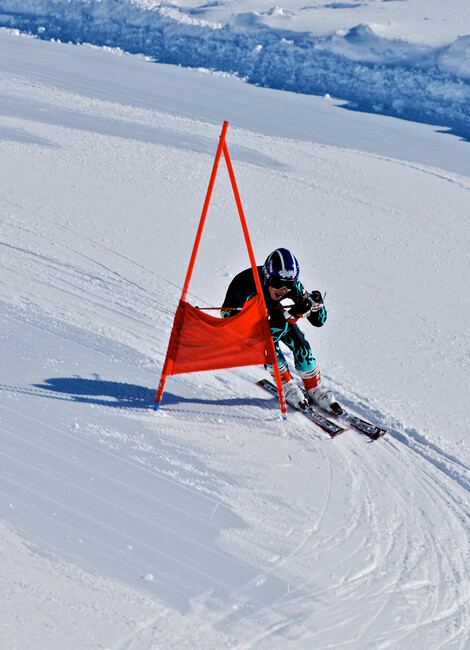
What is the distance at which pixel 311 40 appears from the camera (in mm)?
19312

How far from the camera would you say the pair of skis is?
6.04 m

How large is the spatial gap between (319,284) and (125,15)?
15.6 metres

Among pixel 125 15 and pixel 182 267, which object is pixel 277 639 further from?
pixel 125 15

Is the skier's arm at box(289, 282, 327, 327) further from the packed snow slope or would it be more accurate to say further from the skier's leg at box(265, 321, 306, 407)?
the packed snow slope

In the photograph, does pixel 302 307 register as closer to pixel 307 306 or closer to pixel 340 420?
pixel 307 306

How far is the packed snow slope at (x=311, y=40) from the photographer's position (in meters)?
16.8

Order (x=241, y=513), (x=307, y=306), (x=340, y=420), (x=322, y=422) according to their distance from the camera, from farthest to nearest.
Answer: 1. (x=340, y=420)
2. (x=322, y=422)
3. (x=307, y=306)
4. (x=241, y=513)

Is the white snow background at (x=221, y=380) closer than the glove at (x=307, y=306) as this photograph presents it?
Yes

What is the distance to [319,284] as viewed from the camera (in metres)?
9.00

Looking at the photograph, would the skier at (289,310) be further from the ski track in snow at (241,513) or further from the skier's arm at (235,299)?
the ski track in snow at (241,513)

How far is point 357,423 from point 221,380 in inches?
49.4

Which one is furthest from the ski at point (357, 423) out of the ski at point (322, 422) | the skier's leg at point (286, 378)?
the skier's leg at point (286, 378)

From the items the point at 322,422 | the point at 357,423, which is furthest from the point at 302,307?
the point at 357,423

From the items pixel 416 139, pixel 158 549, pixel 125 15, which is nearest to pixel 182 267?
pixel 158 549
